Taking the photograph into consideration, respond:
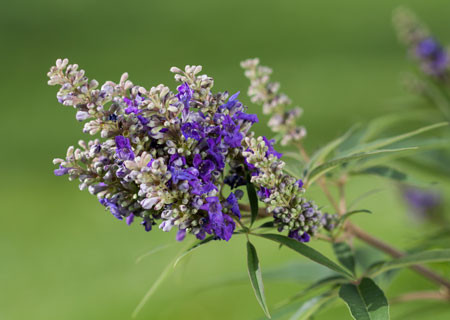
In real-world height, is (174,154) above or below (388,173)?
above

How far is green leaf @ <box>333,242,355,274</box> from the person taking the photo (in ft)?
4.24

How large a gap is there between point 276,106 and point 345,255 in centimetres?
43

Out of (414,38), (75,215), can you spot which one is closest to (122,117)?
(414,38)

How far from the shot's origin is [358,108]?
6.17m

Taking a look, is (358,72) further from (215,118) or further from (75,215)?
(215,118)

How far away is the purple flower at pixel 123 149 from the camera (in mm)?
958

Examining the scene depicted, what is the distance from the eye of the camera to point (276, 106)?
1438 millimetres

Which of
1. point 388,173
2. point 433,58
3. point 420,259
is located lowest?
point 420,259

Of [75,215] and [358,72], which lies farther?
[358,72]

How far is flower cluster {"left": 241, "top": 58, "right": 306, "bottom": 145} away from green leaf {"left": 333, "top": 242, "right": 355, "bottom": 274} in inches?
12.0

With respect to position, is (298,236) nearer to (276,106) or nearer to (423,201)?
(276,106)

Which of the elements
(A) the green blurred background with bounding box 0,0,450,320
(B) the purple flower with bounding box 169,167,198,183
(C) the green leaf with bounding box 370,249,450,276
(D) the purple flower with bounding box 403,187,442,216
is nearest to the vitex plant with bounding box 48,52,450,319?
(B) the purple flower with bounding box 169,167,198,183

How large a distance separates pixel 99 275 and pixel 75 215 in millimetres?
1185

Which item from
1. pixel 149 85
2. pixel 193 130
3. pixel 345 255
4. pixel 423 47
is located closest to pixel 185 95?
pixel 193 130
